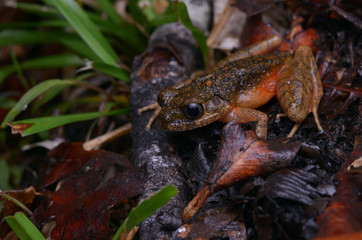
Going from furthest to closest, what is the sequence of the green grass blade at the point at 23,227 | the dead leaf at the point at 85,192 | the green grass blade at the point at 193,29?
the green grass blade at the point at 193,29, the dead leaf at the point at 85,192, the green grass blade at the point at 23,227

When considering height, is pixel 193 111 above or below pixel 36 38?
below

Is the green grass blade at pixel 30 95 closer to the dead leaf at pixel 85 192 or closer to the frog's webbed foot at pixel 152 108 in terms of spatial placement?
the dead leaf at pixel 85 192

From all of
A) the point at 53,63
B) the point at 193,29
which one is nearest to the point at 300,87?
the point at 193,29

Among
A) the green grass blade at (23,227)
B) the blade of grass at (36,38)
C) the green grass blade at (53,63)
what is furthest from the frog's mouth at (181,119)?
the blade of grass at (36,38)

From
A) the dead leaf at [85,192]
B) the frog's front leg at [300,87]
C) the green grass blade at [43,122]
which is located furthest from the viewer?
the green grass blade at [43,122]

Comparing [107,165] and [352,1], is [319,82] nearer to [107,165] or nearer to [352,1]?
[352,1]

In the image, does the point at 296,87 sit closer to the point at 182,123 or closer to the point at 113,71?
the point at 182,123

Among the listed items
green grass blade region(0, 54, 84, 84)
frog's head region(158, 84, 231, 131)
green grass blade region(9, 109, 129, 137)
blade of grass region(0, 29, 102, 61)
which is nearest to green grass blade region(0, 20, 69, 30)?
blade of grass region(0, 29, 102, 61)
